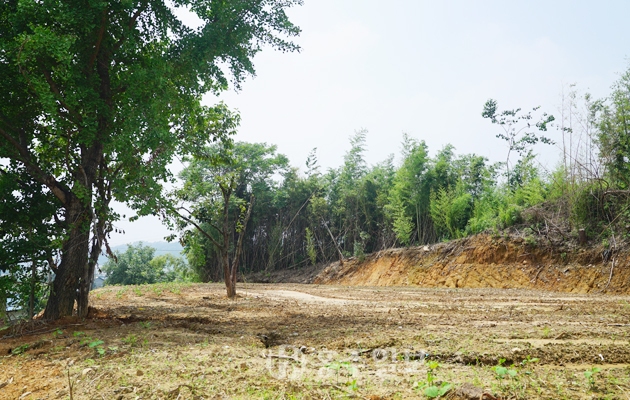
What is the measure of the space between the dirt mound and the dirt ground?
28.4ft

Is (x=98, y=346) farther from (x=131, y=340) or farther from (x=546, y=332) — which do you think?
(x=546, y=332)

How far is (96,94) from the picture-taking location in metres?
6.17

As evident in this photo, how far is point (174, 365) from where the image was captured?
3.55m

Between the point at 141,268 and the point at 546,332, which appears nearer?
the point at 546,332

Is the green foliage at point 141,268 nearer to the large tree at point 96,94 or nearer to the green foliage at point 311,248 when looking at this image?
the green foliage at point 311,248

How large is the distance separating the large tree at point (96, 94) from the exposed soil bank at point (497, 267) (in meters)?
12.7

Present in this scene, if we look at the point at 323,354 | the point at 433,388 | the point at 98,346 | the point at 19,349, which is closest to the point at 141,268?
the point at 19,349

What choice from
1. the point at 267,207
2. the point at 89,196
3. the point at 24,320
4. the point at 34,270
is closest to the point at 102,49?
the point at 89,196

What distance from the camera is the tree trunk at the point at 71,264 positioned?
634cm

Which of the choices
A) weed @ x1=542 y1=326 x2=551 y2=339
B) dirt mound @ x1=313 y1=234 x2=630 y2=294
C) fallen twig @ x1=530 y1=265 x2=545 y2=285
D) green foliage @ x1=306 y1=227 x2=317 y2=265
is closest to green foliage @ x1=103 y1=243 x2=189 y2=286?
green foliage @ x1=306 y1=227 x2=317 y2=265

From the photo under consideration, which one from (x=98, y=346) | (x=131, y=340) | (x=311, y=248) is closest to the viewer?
(x=98, y=346)

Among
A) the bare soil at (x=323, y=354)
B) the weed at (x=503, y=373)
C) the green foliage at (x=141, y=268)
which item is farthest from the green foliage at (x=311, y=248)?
the weed at (x=503, y=373)

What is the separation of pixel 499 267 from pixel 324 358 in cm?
1480

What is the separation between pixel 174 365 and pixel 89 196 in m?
3.75
